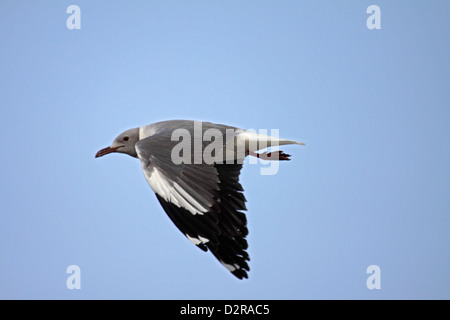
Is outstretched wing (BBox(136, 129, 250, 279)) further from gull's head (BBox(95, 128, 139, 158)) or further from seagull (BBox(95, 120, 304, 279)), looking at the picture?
gull's head (BBox(95, 128, 139, 158))

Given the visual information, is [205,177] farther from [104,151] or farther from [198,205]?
[104,151]

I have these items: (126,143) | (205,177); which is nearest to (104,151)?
(126,143)

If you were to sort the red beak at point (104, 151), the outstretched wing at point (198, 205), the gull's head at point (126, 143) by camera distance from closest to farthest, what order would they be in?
the outstretched wing at point (198, 205), the gull's head at point (126, 143), the red beak at point (104, 151)

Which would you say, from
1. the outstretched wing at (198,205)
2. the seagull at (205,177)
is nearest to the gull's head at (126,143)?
the seagull at (205,177)

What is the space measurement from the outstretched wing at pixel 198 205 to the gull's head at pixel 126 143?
3.14 feet

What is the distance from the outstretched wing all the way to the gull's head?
96 cm

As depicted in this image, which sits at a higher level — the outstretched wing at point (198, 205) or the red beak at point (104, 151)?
the red beak at point (104, 151)

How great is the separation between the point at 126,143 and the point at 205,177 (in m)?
1.61

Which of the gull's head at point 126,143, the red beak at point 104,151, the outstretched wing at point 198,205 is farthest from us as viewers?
the red beak at point 104,151

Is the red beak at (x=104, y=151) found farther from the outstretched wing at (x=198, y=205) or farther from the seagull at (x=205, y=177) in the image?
the outstretched wing at (x=198, y=205)

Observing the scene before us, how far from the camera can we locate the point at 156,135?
563 cm

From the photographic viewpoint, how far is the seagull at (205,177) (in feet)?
16.4
